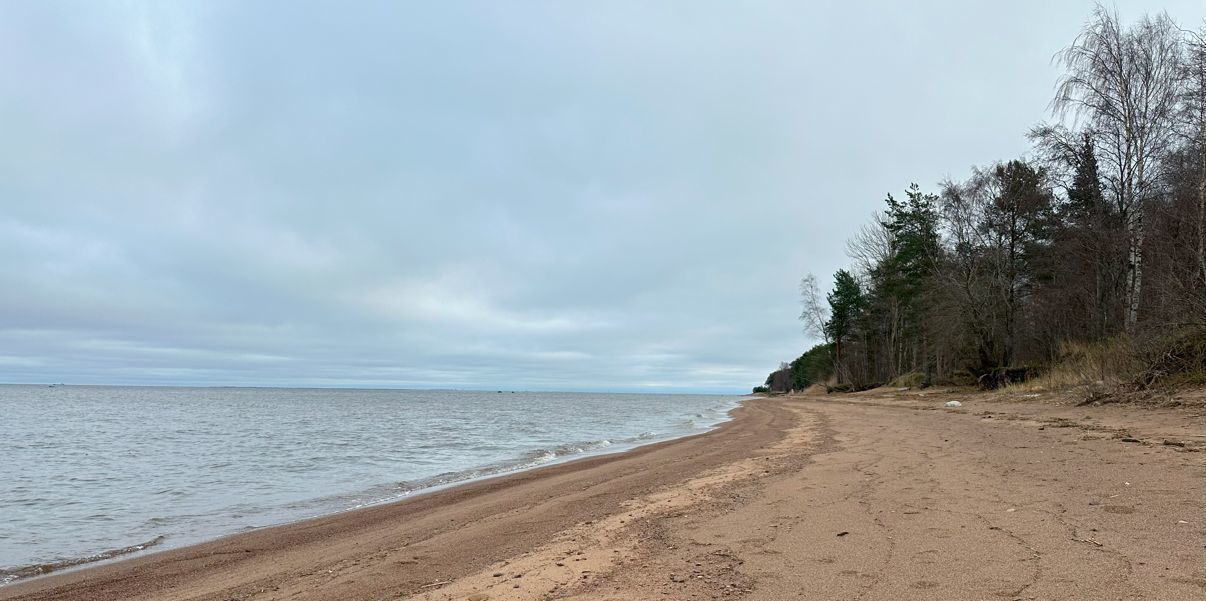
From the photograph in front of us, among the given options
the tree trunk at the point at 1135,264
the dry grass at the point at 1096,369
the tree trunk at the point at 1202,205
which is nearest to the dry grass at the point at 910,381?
the dry grass at the point at 1096,369

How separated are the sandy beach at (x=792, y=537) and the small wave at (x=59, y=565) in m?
0.36

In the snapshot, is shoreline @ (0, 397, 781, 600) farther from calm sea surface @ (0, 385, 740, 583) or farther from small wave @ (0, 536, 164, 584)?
calm sea surface @ (0, 385, 740, 583)

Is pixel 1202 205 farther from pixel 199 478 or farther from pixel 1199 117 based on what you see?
pixel 199 478

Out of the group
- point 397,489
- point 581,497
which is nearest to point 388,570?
point 581,497

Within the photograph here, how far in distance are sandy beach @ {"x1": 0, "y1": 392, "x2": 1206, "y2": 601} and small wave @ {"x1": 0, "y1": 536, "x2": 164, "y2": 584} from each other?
36cm

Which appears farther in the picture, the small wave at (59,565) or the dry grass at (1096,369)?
the dry grass at (1096,369)

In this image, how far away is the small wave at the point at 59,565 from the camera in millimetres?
6961

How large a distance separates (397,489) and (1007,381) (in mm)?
24289

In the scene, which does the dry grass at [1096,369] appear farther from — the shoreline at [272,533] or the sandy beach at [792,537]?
the shoreline at [272,533]

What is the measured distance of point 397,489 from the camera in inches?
486

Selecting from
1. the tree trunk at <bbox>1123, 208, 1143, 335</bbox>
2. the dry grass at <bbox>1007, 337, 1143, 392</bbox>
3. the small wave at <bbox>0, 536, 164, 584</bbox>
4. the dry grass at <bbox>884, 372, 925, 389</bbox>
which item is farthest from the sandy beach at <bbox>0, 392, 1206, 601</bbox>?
the dry grass at <bbox>884, 372, 925, 389</bbox>

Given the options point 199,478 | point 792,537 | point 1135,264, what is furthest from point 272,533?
point 1135,264

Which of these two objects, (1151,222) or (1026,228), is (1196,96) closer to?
(1151,222)

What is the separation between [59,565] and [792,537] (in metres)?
8.82
